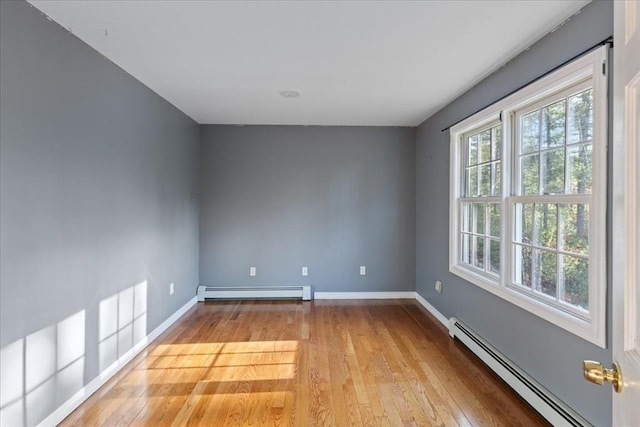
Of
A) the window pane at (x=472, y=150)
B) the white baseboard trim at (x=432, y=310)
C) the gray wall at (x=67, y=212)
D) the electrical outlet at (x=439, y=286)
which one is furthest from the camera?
the electrical outlet at (x=439, y=286)

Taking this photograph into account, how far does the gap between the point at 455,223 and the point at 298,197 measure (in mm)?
2064

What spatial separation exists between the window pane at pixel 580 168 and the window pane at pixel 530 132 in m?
0.33

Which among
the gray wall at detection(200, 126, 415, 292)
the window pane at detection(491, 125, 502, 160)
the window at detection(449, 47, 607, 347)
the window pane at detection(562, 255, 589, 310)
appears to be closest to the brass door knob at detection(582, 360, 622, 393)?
the window at detection(449, 47, 607, 347)

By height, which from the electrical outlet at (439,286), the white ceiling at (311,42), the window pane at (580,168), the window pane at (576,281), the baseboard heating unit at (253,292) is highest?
the white ceiling at (311,42)

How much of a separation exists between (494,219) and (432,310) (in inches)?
62.5

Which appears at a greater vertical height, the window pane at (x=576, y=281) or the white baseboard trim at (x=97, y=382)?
the window pane at (x=576, y=281)

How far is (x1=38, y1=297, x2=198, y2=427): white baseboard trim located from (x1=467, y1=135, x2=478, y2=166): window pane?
11.5 feet

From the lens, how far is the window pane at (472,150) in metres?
3.23

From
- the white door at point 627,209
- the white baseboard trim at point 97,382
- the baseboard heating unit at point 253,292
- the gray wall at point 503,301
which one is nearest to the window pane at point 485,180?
the gray wall at point 503,301

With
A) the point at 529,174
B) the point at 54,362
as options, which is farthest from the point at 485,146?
the point at 54,362

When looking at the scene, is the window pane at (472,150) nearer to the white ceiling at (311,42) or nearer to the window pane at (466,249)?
the white ceiling at (311,42)

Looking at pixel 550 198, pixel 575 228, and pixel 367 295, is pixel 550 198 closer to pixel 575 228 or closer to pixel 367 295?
pixel 575 228

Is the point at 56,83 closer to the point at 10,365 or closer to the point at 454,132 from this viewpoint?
the point at 10,365

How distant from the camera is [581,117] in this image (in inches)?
75.2
